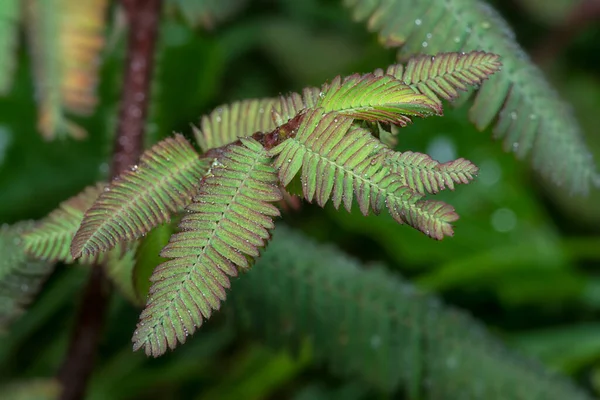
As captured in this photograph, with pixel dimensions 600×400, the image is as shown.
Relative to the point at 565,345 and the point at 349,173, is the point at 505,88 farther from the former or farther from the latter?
the point at 565,345

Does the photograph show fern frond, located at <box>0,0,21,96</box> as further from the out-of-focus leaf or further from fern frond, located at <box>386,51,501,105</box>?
the out-of-focus leaf

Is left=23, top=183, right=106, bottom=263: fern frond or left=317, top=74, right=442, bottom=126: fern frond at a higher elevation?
left=317, top=74, right=442, bottom=126: fern frond

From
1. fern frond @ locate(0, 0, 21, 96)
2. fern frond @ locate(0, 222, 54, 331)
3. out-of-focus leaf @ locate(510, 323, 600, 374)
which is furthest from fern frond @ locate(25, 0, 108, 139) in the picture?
out-of-focus leaf @ locate(510, 323, 600, 374)

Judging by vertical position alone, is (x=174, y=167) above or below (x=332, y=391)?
above

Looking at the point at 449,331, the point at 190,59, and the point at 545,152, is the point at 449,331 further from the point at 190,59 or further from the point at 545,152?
the point at 190,59

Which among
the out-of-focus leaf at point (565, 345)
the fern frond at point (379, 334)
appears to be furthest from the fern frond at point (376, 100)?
the out-of-focus leaf at point (565, 345)

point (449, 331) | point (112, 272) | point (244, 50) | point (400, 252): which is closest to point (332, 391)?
point (449, 331)

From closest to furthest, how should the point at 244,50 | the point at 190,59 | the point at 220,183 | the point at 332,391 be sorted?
1. the point at 220,183
2. the point at 332,391
3. the point at 190,59
4. the point at 244,50

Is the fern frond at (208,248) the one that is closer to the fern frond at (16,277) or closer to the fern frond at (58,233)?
the fern frond at (58,233)
